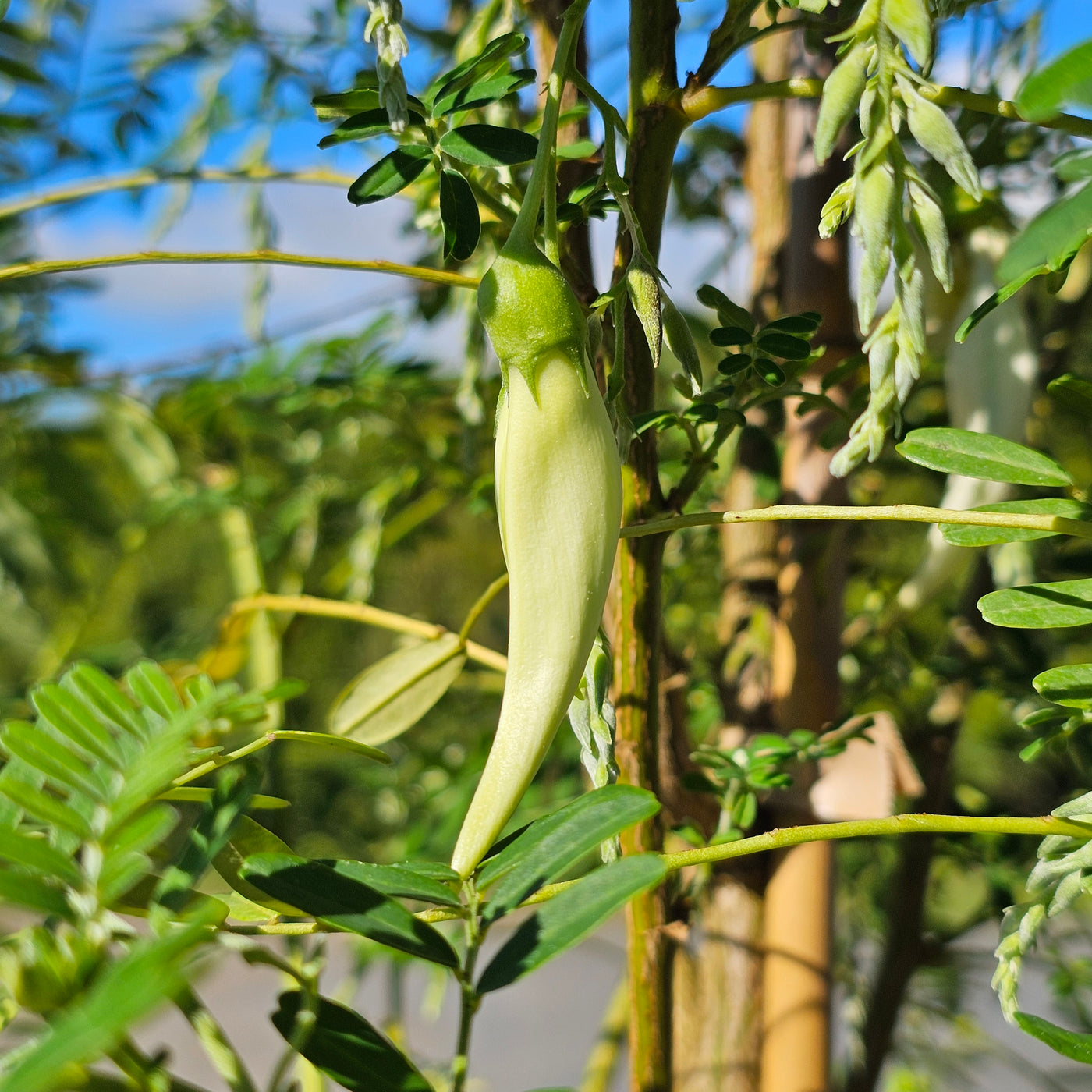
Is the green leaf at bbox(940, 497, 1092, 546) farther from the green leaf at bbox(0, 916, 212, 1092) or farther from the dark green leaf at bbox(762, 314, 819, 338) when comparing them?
the green leaf at bbox(0, 916, 212, 1092)

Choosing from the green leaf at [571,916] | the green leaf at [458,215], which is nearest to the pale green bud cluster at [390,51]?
the green leaf at [458,215]

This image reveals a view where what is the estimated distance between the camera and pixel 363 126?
0.63 ft

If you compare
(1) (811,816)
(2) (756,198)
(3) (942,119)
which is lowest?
(1) (811,816)

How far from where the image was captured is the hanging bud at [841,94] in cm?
14

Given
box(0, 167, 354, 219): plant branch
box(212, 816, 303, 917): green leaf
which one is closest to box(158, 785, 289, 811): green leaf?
box(212, 816, 303, 917): green leaf

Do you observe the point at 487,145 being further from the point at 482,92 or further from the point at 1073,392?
the point at 1073,392

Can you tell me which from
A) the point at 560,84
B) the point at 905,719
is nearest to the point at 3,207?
the point at 560,84

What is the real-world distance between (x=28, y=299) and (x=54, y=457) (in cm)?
9

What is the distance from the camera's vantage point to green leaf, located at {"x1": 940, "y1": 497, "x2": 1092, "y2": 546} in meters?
0.20

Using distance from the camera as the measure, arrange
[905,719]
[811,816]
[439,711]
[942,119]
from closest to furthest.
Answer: [942,119], [811,816], [905,719], [439,711]

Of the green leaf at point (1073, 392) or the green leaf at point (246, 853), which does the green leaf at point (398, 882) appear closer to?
the green leaf at point (246, 853)

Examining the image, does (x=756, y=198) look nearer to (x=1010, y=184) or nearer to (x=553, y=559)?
(x=1010, y=184)

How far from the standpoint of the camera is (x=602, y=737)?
176 mm

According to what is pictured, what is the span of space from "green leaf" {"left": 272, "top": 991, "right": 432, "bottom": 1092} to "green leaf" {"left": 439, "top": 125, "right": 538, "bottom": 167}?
5.9 inches
